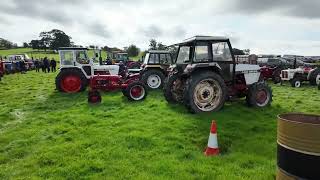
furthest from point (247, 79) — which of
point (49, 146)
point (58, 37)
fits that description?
point (58, 37)

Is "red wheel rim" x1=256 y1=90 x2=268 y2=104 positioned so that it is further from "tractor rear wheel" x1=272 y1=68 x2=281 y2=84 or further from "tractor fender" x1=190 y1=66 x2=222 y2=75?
"tractor rear wheel" x1=272 y1=68 x2=281 y2=84

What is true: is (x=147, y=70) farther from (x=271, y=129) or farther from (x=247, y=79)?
(x=271, y=129)

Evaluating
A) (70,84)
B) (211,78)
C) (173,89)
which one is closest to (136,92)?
(173,89)

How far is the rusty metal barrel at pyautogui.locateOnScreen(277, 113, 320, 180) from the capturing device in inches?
146

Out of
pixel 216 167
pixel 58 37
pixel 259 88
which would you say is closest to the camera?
pixel 216 167

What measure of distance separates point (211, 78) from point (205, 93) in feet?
1.55

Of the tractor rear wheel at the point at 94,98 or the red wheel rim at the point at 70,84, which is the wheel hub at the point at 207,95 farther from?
the red wheel rim at the point at 70,84

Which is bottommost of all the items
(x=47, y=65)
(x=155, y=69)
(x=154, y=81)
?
(x=154, y=81)

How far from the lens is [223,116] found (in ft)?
30.8

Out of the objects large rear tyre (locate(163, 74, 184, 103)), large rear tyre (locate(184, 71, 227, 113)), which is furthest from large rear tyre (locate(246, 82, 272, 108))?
large rear tyre (locate(163, 74, 184, 103))

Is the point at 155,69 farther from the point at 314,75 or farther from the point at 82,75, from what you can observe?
the point at 314,75

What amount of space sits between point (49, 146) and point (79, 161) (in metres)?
1.40

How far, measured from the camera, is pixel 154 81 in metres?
16.8

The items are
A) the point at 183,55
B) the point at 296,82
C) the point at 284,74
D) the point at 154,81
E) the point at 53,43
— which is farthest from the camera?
the point at 53,43
